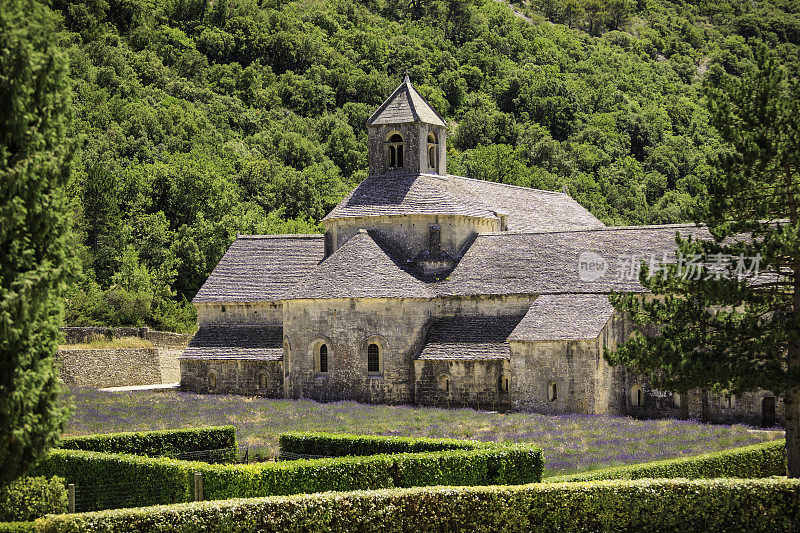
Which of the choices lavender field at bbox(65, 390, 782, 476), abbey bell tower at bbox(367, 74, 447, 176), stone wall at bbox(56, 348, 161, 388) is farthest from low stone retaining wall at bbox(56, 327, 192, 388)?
abbey bell tower at bbox(367, 74, 447, 176)

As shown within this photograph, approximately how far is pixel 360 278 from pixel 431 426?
14.4m

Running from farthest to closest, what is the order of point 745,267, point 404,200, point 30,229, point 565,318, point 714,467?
point 404,200, point 565,318, point 714,467, point 745,267, point 30,229

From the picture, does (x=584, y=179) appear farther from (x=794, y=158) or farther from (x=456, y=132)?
(x=794, y=158)

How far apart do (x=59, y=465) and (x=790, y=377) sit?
67.6 ft

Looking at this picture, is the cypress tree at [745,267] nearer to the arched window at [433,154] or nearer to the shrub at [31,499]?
the shrub at [31,499]

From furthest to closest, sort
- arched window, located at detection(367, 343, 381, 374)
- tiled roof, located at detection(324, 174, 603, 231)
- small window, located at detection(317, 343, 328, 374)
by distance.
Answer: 1. tiled roof, located at detection(324, 174, 603, 231)
2. small window, located at detection(317, 343, 328, 374)
3. arched window, located at detection(367, 343, 381, 374)

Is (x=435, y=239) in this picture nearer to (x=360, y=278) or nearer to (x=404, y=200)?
(x=404, y=200)

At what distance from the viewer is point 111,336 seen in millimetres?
60031

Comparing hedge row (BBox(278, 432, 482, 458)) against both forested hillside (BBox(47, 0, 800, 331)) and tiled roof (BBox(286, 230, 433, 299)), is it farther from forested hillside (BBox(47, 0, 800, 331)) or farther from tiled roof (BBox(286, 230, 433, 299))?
forested hillside (BBox(47, 0, 800, 331))

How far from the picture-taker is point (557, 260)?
167 ft

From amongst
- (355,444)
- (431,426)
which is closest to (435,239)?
(431,426)

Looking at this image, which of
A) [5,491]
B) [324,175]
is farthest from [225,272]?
[324,175]

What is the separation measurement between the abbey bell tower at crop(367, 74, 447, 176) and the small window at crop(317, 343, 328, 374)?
38.2 ft

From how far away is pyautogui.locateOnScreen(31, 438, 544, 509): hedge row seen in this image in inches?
1021
